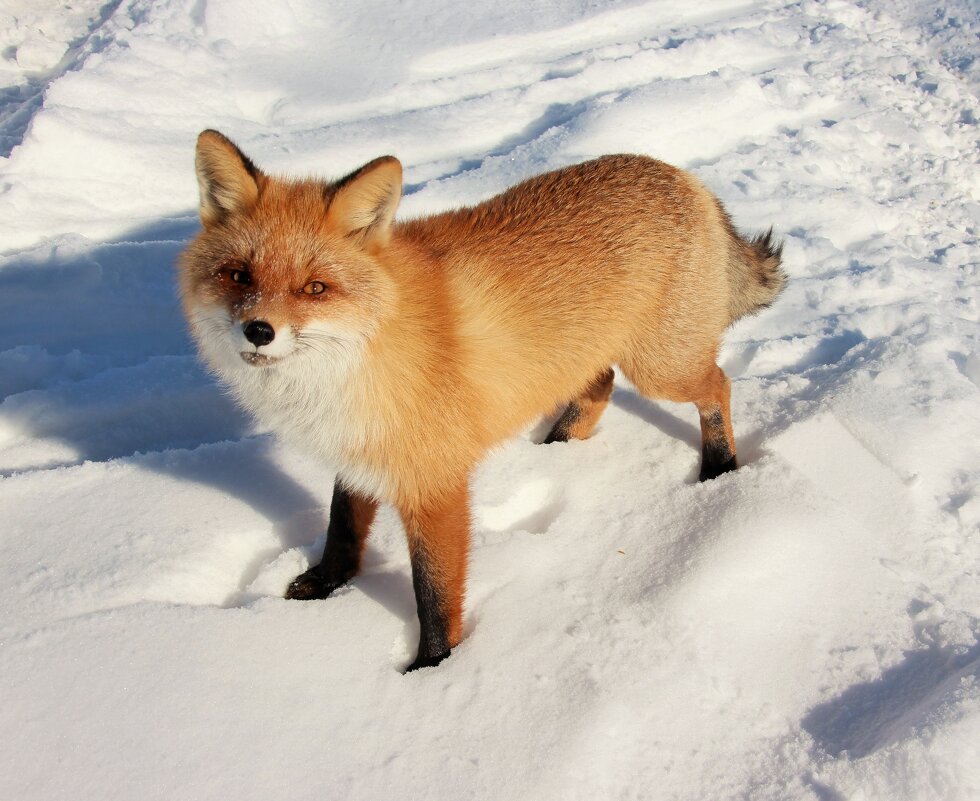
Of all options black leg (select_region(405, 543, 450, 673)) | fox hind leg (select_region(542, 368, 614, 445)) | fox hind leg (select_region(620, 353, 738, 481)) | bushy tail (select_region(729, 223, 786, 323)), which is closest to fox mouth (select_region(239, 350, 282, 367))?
black leg (select_region(405, 543, 450, 673))

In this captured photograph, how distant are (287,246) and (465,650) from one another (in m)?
1.29

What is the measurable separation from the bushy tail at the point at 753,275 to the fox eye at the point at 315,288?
1843mm

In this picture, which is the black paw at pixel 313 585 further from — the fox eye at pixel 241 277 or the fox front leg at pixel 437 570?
the fox eye at pixel 241 277

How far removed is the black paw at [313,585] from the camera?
9.03 ft

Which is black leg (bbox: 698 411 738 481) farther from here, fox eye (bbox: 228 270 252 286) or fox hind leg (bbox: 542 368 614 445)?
fox eye (bbox: 228 270 252 286)

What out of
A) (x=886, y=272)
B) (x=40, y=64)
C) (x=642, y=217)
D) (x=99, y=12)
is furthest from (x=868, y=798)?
(x=99, y=12)

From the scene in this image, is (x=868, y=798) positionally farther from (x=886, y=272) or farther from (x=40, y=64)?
(x=40, y=64)

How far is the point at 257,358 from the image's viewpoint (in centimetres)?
205

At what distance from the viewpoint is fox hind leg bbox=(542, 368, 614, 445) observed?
11.5 feet

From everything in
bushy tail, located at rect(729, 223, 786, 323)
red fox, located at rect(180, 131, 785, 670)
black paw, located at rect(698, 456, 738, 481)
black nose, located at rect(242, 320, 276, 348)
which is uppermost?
black nose, located at rect(242, 320, 276, 348)

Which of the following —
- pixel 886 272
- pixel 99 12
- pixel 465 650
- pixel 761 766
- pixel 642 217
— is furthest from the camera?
pixel 99 12

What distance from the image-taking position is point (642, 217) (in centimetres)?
291

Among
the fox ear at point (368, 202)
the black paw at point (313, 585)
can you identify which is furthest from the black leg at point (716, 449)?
the fox ear at point (368, 202)

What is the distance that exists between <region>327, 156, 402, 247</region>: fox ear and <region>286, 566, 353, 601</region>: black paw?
1213 mm
